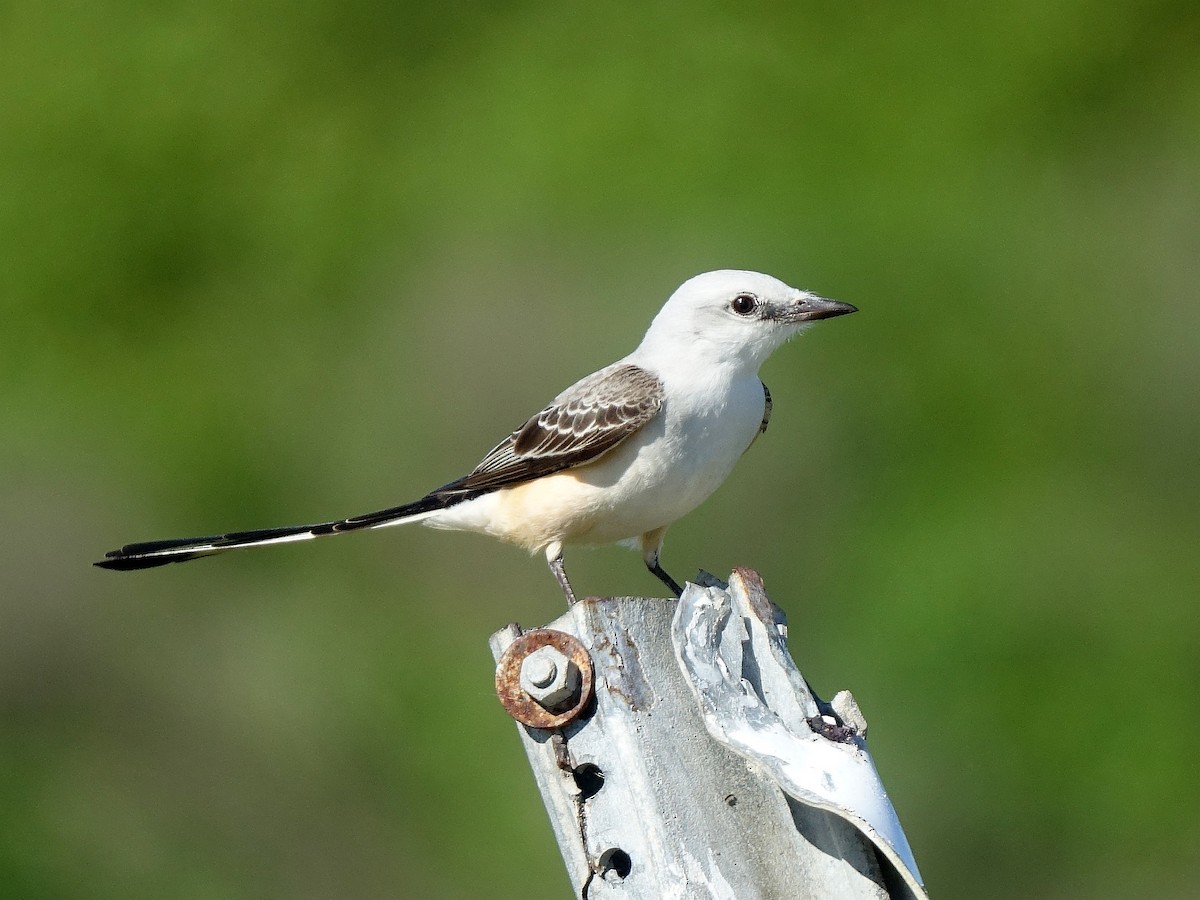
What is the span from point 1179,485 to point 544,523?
510 cm

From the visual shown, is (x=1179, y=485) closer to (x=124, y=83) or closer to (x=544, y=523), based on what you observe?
(x=544, y=523)

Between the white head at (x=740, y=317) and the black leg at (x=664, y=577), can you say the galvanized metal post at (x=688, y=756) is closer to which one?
the white head at (x=740, y=317)

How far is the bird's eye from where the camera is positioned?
427cm

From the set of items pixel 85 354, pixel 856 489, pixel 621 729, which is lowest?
pixel 621 729

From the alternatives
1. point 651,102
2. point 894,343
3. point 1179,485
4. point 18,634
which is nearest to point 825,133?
point 651,102

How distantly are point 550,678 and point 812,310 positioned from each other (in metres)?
1.99

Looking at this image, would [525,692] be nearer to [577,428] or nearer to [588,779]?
[588,779]

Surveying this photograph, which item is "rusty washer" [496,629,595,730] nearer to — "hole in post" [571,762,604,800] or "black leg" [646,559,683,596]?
"hole in post" [571,762,604,800]

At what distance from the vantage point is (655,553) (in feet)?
15.3

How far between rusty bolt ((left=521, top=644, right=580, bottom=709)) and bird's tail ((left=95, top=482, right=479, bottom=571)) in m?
1.79

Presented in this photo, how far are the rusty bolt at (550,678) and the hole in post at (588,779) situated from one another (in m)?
0.12

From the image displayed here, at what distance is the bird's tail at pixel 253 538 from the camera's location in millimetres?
4078

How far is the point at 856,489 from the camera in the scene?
26.6ft

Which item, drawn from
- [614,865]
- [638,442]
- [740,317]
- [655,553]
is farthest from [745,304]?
[614,865]
